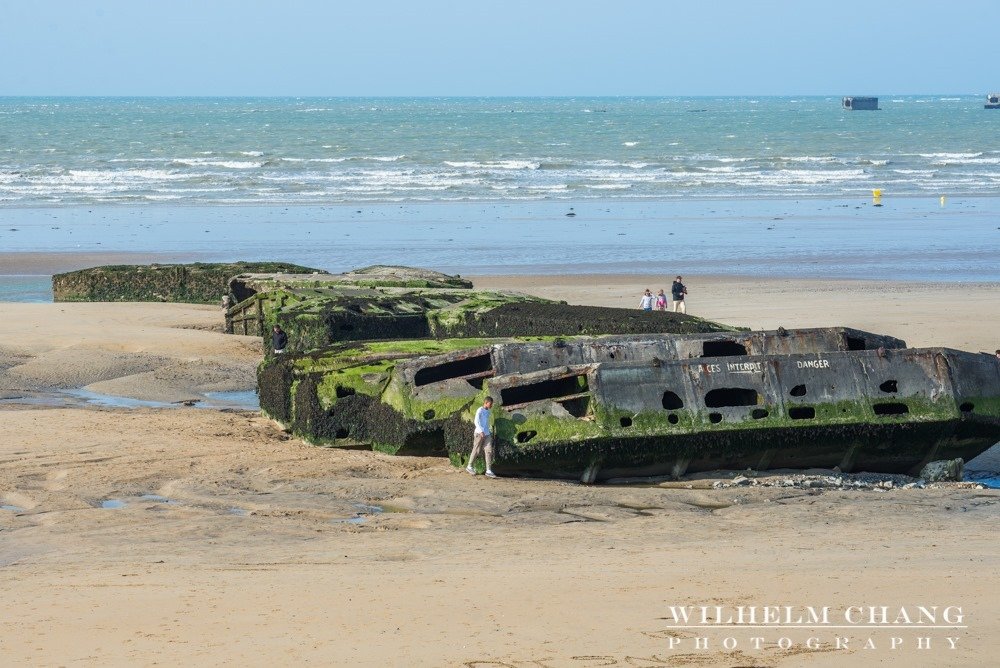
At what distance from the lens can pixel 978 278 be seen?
3262 cm

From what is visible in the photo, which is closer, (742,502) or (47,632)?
(47,632)

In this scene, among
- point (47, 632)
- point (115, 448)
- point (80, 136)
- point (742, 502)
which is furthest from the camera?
point (80, 136)

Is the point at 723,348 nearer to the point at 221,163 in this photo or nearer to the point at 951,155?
the point at 221,163

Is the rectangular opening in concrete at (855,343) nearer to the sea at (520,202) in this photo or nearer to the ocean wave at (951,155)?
the sea at (520,202)

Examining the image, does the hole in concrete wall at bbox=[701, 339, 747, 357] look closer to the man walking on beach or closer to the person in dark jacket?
the person in dark jacket

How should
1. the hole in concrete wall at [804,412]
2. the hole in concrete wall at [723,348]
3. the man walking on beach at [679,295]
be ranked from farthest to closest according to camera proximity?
1. the man walking on beach at [679,295]
2. the hole in concrete wall at [723,348]
3. the hole in concrete wall at [804,412]

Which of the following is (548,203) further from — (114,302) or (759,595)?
(759,595)

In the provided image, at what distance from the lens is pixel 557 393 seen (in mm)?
15477

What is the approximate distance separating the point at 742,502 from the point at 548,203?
40363 millimetres

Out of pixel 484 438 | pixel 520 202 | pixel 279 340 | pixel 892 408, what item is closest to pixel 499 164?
pixel 520 202

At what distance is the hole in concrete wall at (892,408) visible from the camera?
15.2 m

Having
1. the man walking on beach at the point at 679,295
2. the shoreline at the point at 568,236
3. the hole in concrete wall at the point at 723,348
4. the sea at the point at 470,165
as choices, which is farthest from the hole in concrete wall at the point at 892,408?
the sea at the point at 470,165

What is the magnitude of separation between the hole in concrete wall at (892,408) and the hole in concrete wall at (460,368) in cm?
449

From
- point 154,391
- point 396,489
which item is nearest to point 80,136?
point 154,391
